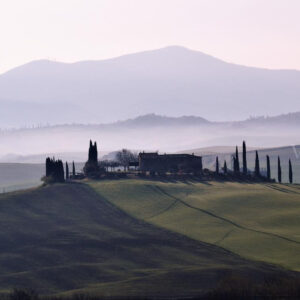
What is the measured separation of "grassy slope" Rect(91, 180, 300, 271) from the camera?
107m

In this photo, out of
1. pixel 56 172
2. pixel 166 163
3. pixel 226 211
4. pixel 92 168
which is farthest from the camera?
pixel 166 163

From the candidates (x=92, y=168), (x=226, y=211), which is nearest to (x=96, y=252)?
(x=226, y=211)

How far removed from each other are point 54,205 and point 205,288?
57567mm

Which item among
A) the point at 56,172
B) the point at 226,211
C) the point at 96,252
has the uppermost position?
the point at 56,172

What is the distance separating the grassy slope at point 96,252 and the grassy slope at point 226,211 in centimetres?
174

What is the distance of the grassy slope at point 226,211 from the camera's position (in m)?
107

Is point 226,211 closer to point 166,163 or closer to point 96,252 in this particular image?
point 96,252

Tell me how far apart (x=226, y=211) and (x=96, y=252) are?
31569 millimetres

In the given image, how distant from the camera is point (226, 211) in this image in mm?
130750

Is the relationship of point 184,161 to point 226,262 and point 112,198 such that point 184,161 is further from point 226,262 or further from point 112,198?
point 226,262

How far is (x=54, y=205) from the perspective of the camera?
444 feet

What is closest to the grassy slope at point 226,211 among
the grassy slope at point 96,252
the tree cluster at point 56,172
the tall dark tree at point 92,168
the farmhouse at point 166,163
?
the grassy slope at point 96,252

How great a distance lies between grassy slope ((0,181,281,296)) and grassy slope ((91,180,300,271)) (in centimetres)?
174

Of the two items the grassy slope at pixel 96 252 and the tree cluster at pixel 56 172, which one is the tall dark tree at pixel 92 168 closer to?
the tree cluster at pixel 56 172
